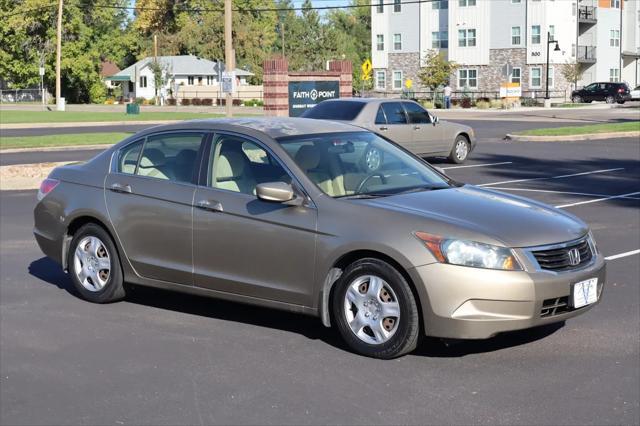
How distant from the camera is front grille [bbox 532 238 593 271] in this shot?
20.3ft

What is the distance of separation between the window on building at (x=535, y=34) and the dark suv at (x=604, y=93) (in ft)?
17.9

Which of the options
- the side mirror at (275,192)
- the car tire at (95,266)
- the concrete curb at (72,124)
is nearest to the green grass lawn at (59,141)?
the concrete curb at (72,124)

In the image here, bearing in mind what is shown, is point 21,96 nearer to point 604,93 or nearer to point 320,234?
point 604,93

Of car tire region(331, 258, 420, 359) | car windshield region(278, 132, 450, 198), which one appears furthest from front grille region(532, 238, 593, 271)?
car windshield region(278, 132, 450, 198)

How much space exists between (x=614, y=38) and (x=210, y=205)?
77.5 meters

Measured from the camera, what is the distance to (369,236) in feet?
20.9

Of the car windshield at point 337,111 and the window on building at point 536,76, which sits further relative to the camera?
the window on building at point 536,76

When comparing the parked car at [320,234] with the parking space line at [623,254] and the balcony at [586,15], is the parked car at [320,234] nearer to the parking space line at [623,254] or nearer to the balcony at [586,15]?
the parking space line at [623,254]

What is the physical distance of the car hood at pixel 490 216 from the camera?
6203 millimetres

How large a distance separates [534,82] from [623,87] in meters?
7.58

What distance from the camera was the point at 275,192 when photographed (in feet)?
22.0

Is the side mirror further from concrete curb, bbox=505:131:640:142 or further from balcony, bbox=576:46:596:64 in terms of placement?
balcony, bbox=576:46:596:64

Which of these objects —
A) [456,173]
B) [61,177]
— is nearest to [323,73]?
[456,173]

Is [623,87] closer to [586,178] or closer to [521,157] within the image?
[521,157]
